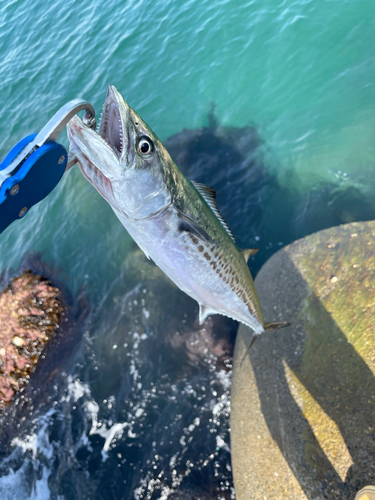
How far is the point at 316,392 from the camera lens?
406 cm

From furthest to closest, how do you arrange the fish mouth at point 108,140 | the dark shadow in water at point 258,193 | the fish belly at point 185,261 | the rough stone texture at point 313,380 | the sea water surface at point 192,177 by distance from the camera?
the dark shadow in water at point 258,193 → the sea water surface at point 192,177 → the rough stone texture at point 313,380 → the fish belly at point 185,261 → the fish mouth at point 108,140

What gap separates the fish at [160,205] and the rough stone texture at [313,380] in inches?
55.6

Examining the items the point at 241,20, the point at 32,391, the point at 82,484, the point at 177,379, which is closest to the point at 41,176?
the point at 177,379

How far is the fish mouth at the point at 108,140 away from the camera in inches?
86.7

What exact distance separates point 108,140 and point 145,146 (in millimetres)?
266

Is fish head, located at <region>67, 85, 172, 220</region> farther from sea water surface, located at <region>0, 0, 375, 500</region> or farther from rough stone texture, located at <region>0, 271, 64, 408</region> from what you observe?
rough stone texture, located at <region>0, 271, 64, 408</region>

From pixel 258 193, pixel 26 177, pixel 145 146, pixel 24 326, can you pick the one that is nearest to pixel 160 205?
pixel 145 146

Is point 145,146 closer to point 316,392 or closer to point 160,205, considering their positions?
point 160,205

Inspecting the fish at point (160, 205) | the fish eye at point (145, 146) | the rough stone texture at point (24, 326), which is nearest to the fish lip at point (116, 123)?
the fish at point (160, 205)

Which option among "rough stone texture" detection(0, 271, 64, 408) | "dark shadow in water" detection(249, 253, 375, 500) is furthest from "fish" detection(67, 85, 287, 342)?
"rough stone texture" detection(0, 271, 64, 408)

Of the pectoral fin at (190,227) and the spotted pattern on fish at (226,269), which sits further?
the spotted pattern on fish at (226,269)

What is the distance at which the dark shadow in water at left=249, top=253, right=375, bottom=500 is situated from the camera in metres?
3.46

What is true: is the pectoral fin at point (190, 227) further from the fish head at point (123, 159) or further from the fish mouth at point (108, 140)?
the fish mouth at point (108, 140)

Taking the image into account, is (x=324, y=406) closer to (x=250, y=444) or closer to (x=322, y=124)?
(x=250, y=444)
